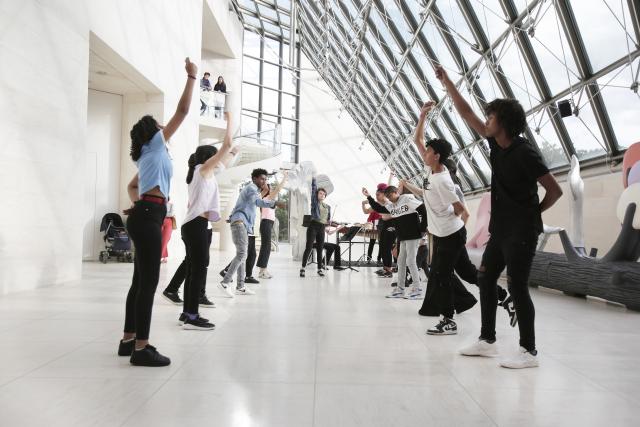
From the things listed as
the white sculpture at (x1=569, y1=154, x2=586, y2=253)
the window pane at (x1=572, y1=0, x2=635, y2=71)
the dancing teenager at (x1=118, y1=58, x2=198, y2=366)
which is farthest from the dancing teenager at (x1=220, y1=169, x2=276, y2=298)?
the window pane at (x1=572, y1=0, x2=635, y2=71)

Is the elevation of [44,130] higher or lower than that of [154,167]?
higher

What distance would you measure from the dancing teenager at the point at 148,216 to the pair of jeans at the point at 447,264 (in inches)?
85.7

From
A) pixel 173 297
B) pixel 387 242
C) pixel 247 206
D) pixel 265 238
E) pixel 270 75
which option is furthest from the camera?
pixel 270 75

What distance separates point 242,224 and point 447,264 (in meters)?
2.46

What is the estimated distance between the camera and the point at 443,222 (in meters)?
4.20

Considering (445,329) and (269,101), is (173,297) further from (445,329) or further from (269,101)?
(269,101)

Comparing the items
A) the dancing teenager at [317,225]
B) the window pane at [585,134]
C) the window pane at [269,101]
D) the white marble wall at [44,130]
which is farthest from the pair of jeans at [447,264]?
the window pane at [269,101]

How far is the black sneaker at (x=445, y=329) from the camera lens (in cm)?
407

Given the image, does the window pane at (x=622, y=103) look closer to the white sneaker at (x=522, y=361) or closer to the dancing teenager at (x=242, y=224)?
the dancing teenager at (x=242, y=224)

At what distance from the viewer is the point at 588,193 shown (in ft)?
31.0

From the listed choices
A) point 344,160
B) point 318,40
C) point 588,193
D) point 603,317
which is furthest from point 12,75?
point 344,160

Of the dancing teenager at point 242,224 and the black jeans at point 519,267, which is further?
the dancing teenager at point 242,224

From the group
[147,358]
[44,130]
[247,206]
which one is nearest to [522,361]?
[147,358]

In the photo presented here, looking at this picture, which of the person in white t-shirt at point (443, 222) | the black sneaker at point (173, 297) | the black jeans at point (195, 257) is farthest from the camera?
the black sneaker at point (173, 297)
